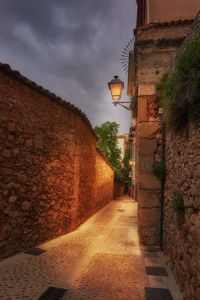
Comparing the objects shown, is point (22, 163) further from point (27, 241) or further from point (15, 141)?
point (27, 241)

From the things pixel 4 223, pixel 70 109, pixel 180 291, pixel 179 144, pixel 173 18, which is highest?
pixel 173 18

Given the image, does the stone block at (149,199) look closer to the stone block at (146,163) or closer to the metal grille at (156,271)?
the stone block at (146,163)

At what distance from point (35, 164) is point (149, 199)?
284 centimetres

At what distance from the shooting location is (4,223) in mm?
3713

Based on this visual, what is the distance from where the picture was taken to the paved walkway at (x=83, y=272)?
8.82 feet

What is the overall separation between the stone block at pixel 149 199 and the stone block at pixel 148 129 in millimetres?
1401

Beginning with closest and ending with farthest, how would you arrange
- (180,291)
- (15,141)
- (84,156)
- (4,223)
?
(180,291), (4,223), (15,141), (84,156)

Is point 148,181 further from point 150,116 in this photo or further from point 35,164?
point 35,164

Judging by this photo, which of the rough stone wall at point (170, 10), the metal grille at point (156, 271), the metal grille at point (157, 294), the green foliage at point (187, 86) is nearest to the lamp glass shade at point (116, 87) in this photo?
the rough stone wall at point (170, 10)

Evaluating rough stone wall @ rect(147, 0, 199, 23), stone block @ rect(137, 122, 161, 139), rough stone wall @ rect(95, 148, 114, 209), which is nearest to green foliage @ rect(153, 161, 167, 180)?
stone block @ rect(137, 122, 161, 139)

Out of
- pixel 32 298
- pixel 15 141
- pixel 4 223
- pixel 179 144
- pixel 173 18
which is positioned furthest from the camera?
pixel 173 18

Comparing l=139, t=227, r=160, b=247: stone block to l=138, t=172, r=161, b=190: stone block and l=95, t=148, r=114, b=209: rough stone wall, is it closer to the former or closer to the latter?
l=138, t=172, r=161, b=190: stone block

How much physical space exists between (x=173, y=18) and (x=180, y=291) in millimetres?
7784

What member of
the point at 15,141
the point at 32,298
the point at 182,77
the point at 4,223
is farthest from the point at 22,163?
the point at 182,77
